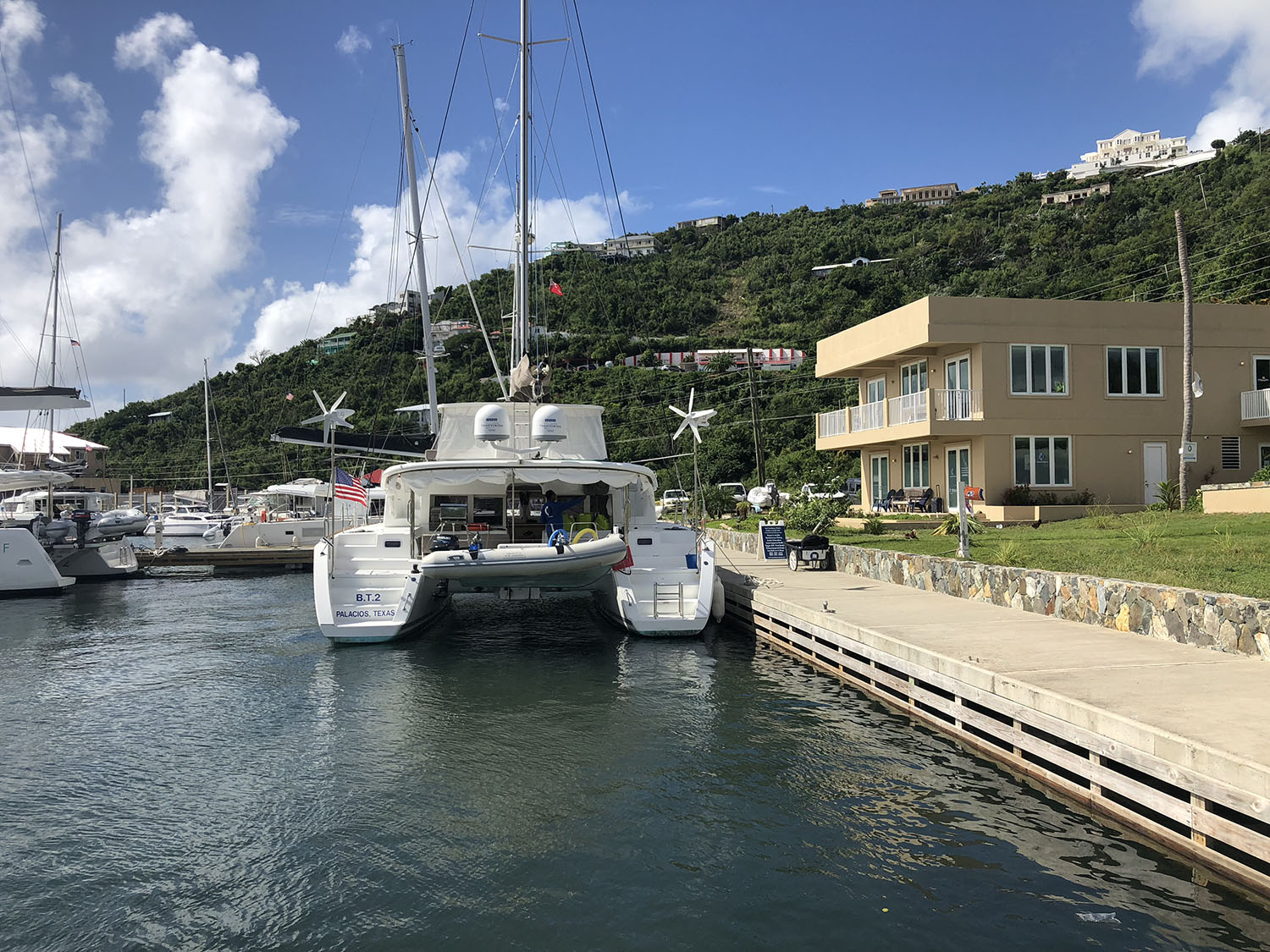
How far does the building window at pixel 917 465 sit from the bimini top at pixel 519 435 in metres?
12.6

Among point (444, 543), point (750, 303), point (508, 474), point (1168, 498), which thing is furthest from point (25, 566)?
point (750, 303)

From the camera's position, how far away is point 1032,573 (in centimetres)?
1217

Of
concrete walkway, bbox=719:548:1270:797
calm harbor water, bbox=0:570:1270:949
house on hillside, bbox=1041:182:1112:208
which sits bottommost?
calm harbor water, bbox=0:570:1270:949

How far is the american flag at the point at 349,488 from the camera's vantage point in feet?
52.9

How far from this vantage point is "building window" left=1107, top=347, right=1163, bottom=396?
955 inches

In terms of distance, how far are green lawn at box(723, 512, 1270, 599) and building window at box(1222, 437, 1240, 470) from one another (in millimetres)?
6640

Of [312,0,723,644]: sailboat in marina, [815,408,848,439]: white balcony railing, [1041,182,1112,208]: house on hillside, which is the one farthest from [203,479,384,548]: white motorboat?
[1041,182,1112,208]: house on hillside

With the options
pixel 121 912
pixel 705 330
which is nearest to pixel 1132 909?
pixel 121 912

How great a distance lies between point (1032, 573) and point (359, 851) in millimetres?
9522

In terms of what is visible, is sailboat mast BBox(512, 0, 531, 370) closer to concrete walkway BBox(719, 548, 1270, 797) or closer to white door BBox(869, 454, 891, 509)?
concrete walkway BBox(719, 548, 1270, 797)

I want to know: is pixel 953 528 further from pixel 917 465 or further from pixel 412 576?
pixel 412 576

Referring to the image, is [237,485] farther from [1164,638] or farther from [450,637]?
[1164,638]

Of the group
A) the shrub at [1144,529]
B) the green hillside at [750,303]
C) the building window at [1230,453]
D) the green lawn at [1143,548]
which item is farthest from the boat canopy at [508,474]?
the green hillside at [750,303]

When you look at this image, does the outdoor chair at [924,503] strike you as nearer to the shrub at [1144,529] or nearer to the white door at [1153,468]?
the white door at [1153,468]
